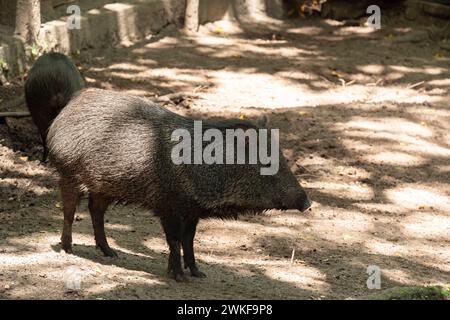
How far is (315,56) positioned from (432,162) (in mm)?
3741

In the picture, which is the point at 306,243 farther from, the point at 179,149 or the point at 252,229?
the point at 179,149

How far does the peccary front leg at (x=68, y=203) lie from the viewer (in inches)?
223

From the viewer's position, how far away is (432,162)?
842 centimetres

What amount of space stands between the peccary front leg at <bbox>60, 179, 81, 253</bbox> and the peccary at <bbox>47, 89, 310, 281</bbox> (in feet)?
0.08

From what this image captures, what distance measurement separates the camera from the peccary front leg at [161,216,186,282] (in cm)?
546

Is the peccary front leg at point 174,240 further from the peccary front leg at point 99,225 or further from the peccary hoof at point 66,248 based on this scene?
the peccary hoof at point 66,248

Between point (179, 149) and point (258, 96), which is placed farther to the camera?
point (258, 96)

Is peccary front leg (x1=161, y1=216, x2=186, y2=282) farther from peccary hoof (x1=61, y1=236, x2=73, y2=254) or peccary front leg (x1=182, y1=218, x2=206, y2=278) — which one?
peccary hoof (x1=61, y1=236, x2=73, y2=254)

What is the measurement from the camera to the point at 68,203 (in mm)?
5758

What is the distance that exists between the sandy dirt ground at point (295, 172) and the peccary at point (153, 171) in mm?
339

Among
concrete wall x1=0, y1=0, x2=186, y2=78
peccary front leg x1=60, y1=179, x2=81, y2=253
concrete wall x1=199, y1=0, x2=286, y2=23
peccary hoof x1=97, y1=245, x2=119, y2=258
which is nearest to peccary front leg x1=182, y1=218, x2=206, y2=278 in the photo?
peccary hoof x1=97, y1=245, x2=119, y2=258

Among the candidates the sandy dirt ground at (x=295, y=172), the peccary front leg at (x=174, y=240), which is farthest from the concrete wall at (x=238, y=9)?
the peccary front leg at (x=174, y=240)
